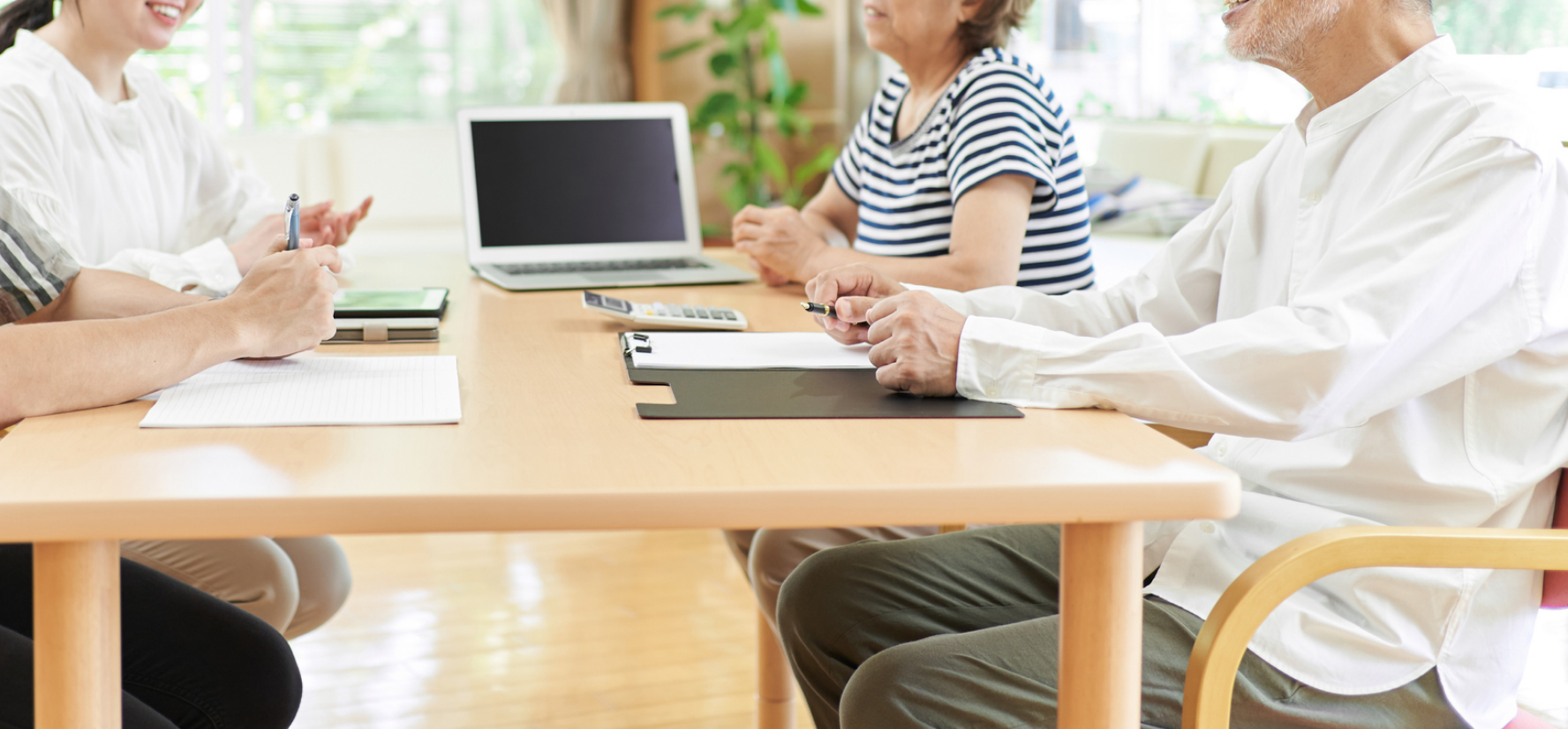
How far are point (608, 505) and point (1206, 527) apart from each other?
602 mm

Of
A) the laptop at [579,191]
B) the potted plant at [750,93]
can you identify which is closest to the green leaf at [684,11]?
the potted plant at [750,93]

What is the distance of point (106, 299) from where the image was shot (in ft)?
4.13

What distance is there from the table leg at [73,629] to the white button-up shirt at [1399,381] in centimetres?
64

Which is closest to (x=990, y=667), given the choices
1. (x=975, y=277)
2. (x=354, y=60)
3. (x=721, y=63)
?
(x=975, y=277)

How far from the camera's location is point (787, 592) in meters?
1.32

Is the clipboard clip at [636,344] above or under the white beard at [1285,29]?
under

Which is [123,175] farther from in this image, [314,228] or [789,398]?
[789,398]

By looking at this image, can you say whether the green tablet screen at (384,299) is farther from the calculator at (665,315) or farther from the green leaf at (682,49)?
the green leaf at (682,49)

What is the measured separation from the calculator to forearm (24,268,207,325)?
1.33ft

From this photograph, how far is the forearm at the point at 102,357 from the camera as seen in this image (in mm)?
898

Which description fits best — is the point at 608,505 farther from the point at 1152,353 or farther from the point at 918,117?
the point at 918,117

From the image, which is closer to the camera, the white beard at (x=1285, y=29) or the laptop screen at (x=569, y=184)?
the white beard at (x=1285, y=29)

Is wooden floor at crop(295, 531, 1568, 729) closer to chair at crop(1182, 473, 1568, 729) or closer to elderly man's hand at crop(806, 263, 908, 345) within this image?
elderly man's hand at crop(806, 263, 908, 345)

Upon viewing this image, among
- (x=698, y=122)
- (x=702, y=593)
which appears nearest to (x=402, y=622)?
(x=702, y=593)
